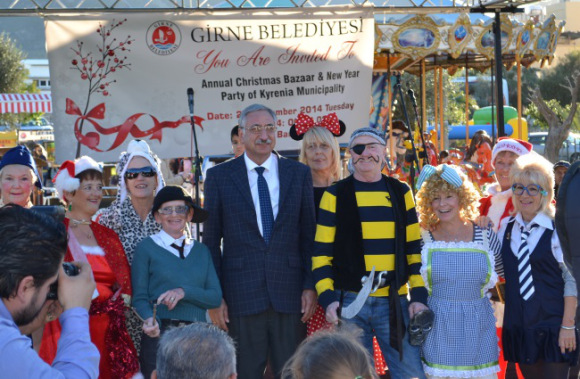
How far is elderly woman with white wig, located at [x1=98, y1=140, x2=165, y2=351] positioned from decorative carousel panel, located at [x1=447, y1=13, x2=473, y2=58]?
5.71 meters

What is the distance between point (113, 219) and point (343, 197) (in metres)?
1.39

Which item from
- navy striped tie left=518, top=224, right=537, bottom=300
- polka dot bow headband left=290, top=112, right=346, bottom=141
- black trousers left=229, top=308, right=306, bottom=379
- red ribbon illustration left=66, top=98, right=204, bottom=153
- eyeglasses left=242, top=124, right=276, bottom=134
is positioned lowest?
black trousers left=229, top=308, right=306, bottom=379

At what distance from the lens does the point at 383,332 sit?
412cm

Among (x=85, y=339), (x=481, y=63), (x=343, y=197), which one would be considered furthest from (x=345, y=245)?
(x=481, y=63)

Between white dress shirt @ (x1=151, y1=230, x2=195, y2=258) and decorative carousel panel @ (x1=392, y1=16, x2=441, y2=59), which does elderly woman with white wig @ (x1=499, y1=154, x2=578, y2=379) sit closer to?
white dress shirt @ (x1=151, y1=230, x2=195, y2=258)

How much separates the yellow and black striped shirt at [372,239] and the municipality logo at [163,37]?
3542mm

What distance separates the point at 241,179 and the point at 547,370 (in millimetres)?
2079

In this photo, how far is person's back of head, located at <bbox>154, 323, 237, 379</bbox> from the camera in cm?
214

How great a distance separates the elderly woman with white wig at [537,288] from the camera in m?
4.19

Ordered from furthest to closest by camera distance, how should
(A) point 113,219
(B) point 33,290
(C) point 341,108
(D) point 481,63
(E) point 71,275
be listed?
(D) point 481,63, (C) point 341,108, (A) point 113,219, (E) point 71,275, (B) point 33,290

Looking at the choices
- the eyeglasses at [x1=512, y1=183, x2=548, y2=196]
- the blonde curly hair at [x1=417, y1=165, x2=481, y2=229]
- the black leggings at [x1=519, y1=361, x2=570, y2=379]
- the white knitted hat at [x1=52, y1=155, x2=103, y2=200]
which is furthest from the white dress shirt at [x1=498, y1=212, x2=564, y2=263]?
the white knitted hat at [x1=52, y1=155, x2=103, y2=200]

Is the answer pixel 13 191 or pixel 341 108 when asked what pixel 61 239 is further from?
pixel 341 108

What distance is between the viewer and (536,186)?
14.2ft

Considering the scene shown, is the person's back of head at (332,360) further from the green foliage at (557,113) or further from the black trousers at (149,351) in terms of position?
the green foliage at (557,113)
